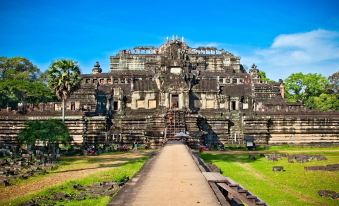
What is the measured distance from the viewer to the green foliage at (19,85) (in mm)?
72188

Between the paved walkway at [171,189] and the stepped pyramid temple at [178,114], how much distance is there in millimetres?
26933

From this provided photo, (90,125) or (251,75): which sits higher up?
(251,75)

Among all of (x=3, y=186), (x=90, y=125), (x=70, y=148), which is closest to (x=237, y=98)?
(x=90, y=125)

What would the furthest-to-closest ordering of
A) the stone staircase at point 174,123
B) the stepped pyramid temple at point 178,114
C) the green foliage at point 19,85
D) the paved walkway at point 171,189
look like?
the green foliage at point 19,85, the stepped pyramid temple at point 178,114, the stone staircase at point 174,123, the paved walkway at point 171,189

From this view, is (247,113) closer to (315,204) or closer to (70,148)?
(70,148)

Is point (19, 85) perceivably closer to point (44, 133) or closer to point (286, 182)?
point (44, 133)

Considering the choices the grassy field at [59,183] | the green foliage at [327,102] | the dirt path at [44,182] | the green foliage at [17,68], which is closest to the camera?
the grassy field at [59,183]

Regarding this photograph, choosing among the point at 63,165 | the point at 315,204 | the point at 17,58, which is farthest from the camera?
the point at 17,58

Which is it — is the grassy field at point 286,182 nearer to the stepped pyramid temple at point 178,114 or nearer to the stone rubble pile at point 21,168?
the stone rubble pile at point 21,168

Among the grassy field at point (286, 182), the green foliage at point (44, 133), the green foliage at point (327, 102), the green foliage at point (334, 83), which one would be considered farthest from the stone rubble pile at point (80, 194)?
the green foliage at point (334, 83)

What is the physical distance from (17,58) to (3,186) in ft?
235

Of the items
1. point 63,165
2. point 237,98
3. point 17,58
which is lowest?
point 63,165

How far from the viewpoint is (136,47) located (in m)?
79.7

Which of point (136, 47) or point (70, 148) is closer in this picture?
point (70, 148)
